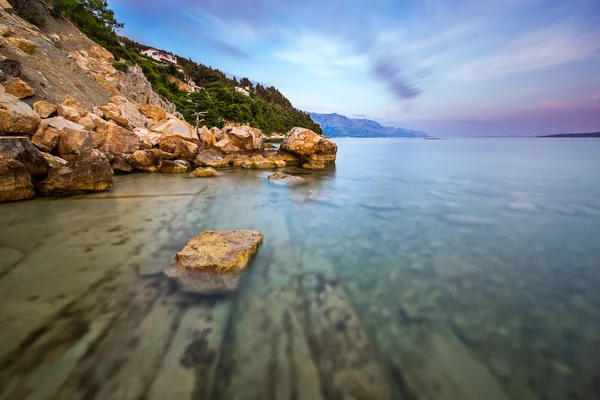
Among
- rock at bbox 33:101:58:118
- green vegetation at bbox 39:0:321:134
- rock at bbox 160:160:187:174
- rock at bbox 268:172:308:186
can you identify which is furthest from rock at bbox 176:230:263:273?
green vegetation at bbox 39:0:321:134

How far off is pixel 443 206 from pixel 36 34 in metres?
32.2

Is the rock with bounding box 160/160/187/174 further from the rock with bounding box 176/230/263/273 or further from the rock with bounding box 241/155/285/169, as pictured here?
the rock with bounding box 176/230/263/273

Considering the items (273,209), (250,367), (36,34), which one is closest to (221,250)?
(250,367)

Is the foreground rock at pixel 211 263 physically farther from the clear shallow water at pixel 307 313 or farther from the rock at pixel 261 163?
the rock at pixel 261 163

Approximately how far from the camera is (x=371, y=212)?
9.38m

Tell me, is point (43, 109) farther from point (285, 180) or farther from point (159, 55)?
point (159, 55)

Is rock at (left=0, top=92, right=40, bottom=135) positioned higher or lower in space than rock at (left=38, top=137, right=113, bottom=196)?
higher

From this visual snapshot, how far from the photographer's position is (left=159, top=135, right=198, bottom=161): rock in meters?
17.8

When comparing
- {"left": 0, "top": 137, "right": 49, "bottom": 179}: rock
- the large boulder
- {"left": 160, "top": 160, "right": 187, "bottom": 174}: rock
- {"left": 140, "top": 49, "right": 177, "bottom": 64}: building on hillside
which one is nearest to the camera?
{"left": 0, "top": 137, "right": 49, "bottom": 179}: rock

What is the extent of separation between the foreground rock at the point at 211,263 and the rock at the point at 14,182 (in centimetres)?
715

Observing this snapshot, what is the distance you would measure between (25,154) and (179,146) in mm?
10187

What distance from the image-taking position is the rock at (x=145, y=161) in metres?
15.9

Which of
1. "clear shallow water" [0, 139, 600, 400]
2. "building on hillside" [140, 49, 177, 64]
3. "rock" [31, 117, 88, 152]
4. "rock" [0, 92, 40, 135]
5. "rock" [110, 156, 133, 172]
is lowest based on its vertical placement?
"clear shallow water" [0, 139, 600, 400]

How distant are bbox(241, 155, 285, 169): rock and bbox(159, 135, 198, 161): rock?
152 inches
